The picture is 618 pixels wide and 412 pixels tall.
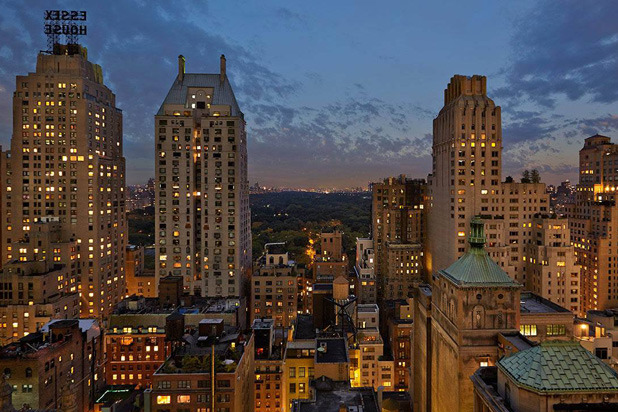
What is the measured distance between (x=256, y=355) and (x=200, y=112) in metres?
73.8

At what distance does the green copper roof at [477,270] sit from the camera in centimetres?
4903

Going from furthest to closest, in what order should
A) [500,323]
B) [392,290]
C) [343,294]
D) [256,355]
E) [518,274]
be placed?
[392,290]
[518,274]
[343,294]
[256,355]
[500,323]

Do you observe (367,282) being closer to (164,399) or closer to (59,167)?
(164,399)

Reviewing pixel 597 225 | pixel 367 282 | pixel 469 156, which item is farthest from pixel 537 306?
pixel 597 225

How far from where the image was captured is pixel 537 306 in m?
63.4

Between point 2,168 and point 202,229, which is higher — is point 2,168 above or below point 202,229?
above

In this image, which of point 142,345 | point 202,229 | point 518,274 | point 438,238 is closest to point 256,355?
point 142,345

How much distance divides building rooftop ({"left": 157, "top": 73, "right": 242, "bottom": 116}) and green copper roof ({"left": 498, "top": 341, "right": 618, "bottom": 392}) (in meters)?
105

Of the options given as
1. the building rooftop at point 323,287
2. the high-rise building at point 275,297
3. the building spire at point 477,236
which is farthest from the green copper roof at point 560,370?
the high-rise building at point 275,297

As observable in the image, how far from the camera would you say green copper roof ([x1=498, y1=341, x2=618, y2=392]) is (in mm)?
28688

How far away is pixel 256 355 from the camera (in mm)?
76812

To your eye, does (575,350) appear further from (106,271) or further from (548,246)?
(106,271)

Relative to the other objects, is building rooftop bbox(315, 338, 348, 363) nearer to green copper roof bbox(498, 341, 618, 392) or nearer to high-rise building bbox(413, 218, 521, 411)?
high-rise building bbox(413, 218, 521, 411)

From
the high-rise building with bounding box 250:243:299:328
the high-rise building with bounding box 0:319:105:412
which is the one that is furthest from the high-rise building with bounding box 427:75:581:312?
the high-rise building with bounding box 0:319:105:412
